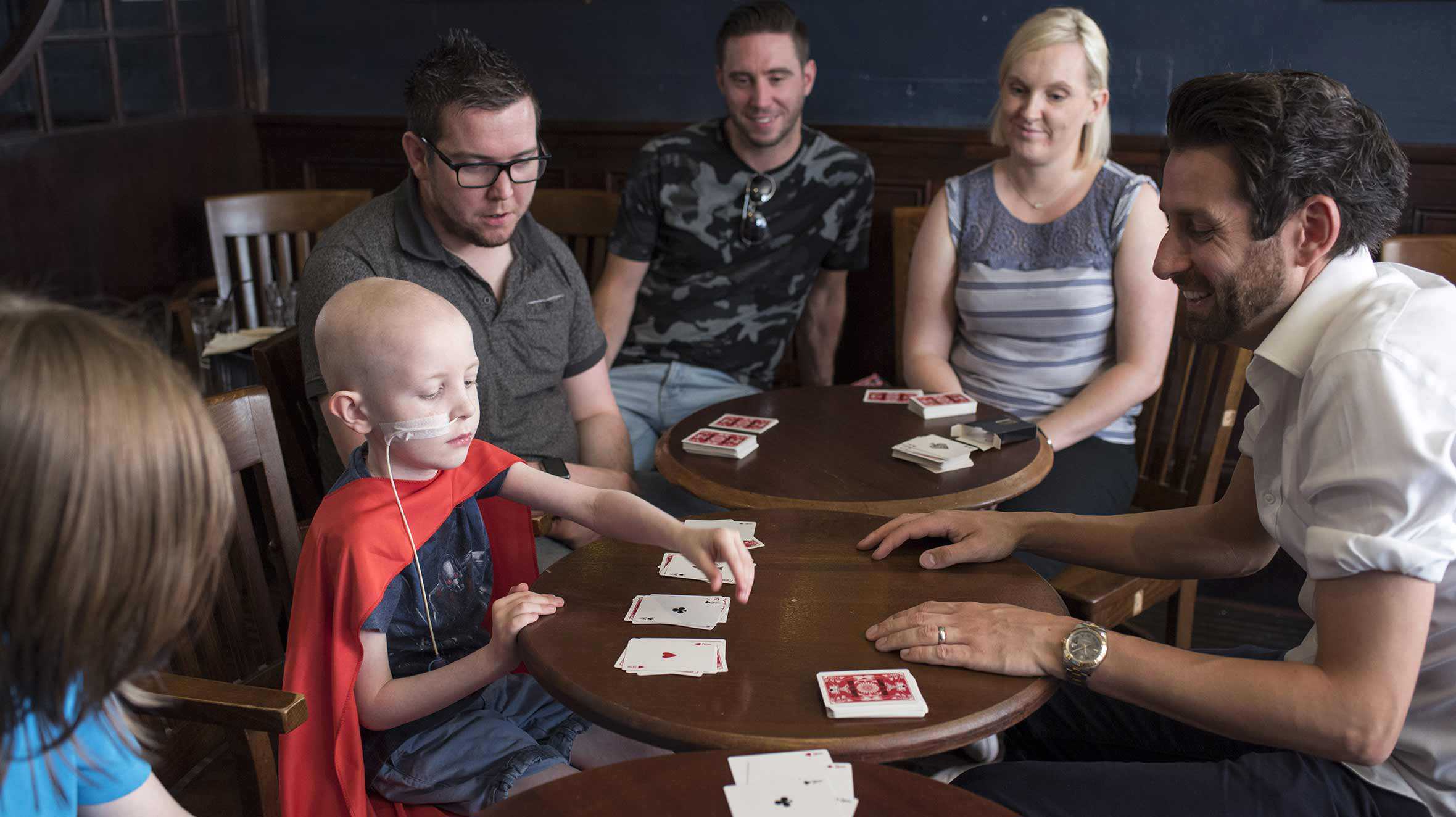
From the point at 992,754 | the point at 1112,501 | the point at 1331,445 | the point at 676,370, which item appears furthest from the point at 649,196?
the point at 1331,445

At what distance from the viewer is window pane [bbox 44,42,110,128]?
437 centimetres

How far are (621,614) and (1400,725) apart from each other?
1.04 m

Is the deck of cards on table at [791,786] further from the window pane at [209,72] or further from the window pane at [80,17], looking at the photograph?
the window pane at [209,72]

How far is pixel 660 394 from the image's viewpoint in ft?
11.4

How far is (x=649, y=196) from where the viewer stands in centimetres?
356

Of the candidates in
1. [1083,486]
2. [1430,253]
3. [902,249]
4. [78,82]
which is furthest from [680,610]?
[78,82]

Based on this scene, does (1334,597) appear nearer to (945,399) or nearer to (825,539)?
(825,539)

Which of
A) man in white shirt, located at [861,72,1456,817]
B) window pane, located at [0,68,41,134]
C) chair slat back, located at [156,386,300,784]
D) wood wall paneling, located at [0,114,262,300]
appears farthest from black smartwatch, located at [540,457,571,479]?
window pane, located at [0,68,41,134]

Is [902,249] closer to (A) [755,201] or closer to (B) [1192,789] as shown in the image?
(A) [755,201]

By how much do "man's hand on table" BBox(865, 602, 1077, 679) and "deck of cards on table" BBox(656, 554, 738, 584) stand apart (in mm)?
294

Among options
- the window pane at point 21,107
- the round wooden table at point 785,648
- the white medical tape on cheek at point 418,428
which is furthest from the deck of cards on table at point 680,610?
the window pane at point 21,107

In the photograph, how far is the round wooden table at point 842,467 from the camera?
7.20 ft

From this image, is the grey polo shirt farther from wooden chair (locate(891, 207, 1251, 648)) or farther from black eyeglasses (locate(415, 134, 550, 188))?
wooden chair (locate(891, 207, 1251, 648))

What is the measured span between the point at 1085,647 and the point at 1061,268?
1726 mm
